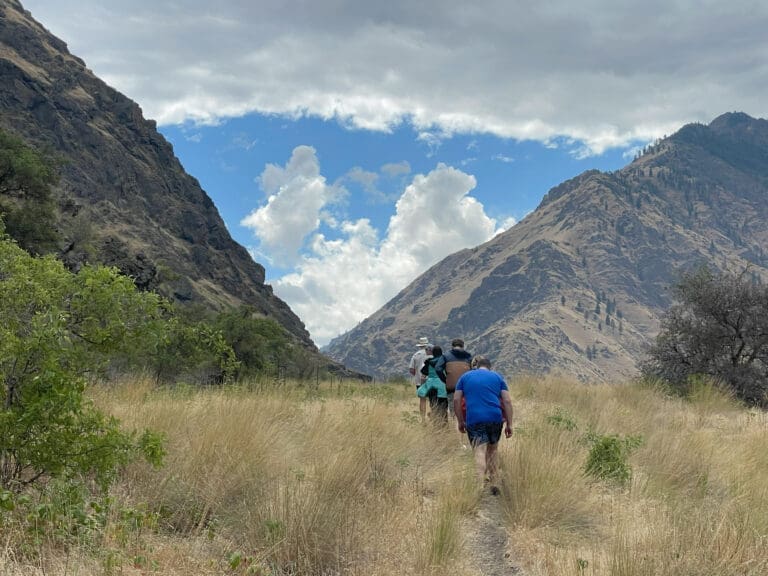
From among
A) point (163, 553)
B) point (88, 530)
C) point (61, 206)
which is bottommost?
point (163, 553)

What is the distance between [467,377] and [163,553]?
493 centimetres

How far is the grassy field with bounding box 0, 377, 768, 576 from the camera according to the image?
12.5 feet

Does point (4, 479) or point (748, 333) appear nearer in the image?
point (4, 479)

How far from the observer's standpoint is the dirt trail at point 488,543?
4.57m

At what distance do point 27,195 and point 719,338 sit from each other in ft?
121

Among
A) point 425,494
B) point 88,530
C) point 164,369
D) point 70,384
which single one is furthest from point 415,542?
point 164,369

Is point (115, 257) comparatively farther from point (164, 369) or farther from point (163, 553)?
point (163, 553)

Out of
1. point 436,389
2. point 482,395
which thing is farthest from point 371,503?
point 436,389

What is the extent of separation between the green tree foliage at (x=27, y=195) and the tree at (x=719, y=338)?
32.7 meters

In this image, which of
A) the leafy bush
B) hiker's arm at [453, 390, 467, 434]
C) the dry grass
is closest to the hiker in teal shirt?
the dry grass

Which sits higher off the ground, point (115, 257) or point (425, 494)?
point (115, 257)

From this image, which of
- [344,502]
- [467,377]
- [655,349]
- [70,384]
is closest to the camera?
[70,384]

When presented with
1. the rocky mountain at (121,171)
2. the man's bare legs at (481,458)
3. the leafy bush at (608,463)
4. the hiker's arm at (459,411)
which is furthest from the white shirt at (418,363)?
the rocky mountain at (121,171)

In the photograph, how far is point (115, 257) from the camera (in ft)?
208
